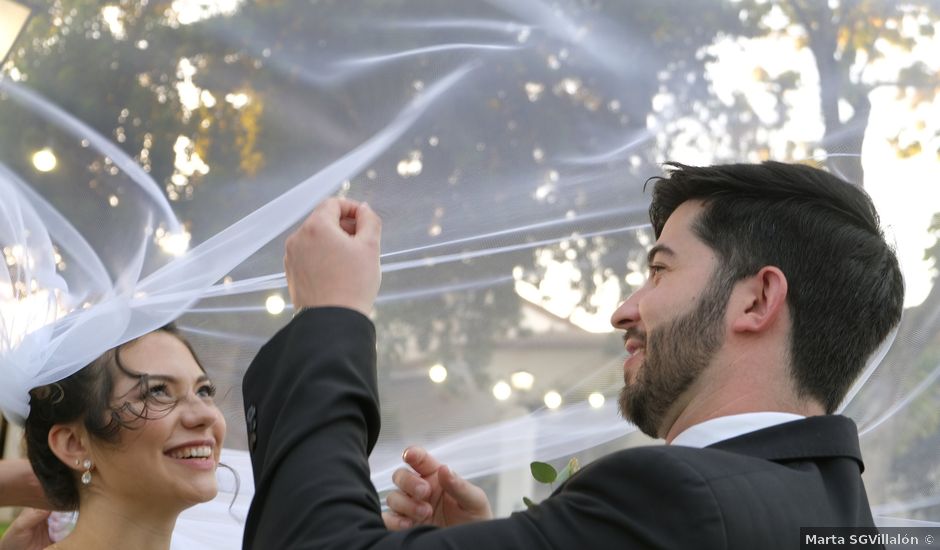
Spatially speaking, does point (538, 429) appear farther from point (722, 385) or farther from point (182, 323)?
point (722, 385)

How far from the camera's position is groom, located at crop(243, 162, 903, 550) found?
1692 mm

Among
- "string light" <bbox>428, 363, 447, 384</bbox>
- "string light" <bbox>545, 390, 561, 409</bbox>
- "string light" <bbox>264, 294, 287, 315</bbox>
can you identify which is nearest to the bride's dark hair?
"string light" <bbox>264, 294, 287, 315</bbox>

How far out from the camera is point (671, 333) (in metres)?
2.09

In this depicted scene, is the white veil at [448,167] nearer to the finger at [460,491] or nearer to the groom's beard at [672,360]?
the finger at [460,491]

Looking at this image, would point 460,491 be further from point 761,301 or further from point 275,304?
point 275,304

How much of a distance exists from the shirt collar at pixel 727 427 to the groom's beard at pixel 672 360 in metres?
0.10

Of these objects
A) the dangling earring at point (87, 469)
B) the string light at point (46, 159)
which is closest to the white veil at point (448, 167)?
the string light at point (46, 159)

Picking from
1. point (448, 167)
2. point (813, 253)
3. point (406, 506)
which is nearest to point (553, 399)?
point (448, 167)

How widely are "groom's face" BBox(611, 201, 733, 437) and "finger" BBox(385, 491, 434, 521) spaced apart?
48 centimetres

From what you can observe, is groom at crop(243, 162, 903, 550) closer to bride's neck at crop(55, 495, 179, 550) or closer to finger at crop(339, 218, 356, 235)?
finger at crop(339, 218, 356, 235)

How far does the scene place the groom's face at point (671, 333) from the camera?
2.08 metres

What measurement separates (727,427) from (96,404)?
2.40 m

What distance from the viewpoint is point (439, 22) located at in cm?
283

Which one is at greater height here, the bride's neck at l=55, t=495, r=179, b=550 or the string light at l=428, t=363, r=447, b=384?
the string light at l=428, t=363, r=447, b=384
